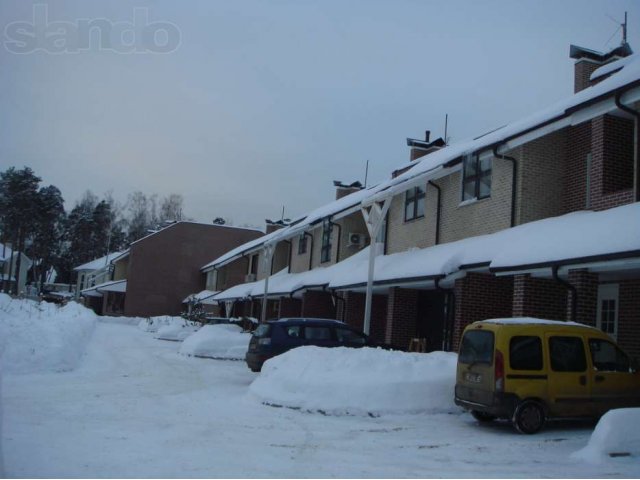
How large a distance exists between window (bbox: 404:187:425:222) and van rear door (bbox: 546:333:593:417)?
10290mm

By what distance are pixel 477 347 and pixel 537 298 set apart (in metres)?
3.49

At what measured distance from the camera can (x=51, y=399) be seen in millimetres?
10891

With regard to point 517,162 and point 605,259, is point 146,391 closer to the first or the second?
point 605,259

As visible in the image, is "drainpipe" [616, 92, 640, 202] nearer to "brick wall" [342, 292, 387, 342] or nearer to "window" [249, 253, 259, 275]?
"brick wall" [342, 292, 387, 342]

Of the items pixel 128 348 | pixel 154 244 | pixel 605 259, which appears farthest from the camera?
pixel 154 244

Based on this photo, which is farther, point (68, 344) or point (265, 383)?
point (68, 344)

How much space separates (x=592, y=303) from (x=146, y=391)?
29.0ft

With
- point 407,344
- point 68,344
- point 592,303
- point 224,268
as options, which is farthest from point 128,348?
point 224,268

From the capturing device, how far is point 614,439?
7.99 meters

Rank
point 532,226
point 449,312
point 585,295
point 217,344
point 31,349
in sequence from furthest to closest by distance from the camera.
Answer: point 217,344 < point 449,312 < point 31,349 < point 532,226 < point 585,295

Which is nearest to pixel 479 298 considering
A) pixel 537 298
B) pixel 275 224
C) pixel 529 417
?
pixel 537 298

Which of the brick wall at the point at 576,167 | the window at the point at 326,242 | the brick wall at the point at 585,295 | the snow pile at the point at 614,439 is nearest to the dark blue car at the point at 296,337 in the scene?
the brick wall at the point at 585,295

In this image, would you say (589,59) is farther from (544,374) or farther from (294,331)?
(544,374)

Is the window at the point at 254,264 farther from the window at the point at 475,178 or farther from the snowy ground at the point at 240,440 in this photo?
the snowy ground at the point at 240,440
